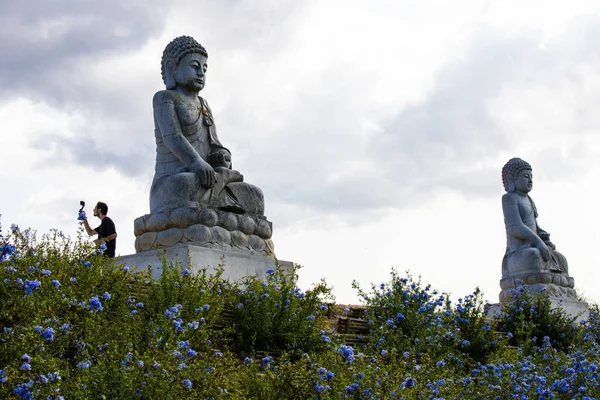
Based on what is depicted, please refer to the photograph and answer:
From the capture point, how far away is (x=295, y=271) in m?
8.14

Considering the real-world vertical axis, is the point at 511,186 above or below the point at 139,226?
above

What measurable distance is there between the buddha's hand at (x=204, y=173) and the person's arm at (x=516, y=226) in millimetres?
6929

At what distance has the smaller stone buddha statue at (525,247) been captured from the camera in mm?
14484

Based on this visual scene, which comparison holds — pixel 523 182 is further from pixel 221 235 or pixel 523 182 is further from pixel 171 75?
pixel 221 235

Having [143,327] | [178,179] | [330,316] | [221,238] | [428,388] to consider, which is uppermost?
[178,179]

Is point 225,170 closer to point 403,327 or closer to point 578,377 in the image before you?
point 403,327

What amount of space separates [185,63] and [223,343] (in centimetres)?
431

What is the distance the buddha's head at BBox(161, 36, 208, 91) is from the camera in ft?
33.7

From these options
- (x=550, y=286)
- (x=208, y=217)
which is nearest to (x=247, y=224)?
(x=208, y=217)

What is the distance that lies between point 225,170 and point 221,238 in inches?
39.2

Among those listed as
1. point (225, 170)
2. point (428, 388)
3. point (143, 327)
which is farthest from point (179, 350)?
point (225, 170)

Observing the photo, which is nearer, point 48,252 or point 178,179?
point 48,252

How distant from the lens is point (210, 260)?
9.14 meters

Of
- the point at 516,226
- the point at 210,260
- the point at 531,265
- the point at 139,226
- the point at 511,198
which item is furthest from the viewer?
the point at 511,198
